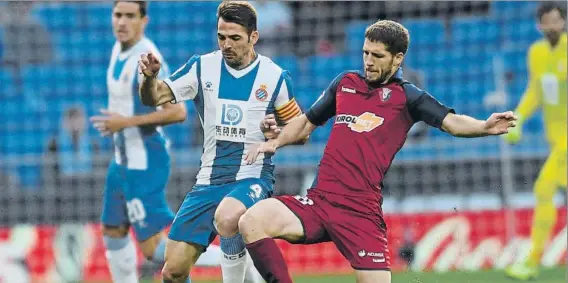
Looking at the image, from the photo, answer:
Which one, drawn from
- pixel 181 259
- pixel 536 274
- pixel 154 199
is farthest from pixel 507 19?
pixel 181 259

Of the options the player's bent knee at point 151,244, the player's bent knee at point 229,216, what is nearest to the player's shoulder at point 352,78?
the player's bent knee at point 229,216

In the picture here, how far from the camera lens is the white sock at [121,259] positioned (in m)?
7.51

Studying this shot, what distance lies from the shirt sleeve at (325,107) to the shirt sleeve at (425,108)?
0.41 m

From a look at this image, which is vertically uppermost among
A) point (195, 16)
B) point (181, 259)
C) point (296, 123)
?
point (195, 16)

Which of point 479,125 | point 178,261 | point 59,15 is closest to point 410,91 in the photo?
point 479,125

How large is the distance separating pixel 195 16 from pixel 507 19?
448 cm

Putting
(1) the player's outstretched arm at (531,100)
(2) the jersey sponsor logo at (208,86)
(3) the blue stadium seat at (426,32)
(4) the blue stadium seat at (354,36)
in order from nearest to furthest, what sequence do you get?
1. (2) the jersey sponsor logo at (208,86)
2. (1) the player's outstretched arm at (531,100)
3. (3) the blue stadium seat at (426,32)
4. (4) the blue stadium seat at (354,36)

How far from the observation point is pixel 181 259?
6.19 metres

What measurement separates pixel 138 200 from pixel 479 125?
2.79 metres

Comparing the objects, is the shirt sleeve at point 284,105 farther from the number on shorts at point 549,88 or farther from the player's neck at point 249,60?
the number on shorts at point 549,88

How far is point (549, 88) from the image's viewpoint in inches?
401

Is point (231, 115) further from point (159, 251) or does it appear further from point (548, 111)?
point (548, 111)

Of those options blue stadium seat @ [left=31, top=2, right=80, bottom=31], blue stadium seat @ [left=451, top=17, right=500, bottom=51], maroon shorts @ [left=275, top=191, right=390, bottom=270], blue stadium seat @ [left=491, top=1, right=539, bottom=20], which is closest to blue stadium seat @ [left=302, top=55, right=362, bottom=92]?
blue stadium seat @ [left=451, top=17, right=500, bottom=51]

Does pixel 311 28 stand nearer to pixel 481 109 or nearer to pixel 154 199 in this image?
pixel 481 109
